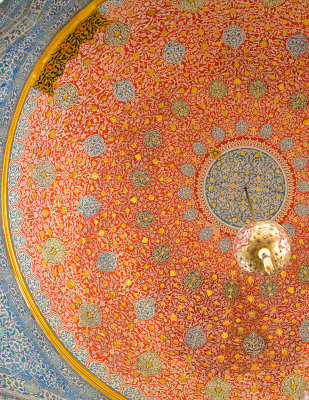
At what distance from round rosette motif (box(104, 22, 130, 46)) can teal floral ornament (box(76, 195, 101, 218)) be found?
251cm

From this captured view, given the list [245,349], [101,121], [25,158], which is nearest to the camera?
[25,158]

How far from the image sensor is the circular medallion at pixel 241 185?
870 cm

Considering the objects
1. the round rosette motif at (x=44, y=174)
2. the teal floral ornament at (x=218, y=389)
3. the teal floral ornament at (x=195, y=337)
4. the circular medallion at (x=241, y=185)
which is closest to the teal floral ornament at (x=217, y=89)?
the circular medallion at (x=241, y=185)

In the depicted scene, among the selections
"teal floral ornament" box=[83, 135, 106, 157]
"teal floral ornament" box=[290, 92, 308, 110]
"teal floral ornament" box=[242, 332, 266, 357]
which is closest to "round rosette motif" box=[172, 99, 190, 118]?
"teal floral ornament" box=[83, 135, 106, 157]

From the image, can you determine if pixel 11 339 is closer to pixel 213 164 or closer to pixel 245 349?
pixel 245 349

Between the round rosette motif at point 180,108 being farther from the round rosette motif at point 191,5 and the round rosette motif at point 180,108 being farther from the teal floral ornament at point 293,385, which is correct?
the teal floral ornament at point 293,385

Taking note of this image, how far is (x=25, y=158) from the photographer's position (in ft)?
22.6

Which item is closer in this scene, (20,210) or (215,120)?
(20,210)

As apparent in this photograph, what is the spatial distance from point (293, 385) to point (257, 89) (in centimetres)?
506

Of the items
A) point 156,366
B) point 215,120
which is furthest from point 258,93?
point 156,366

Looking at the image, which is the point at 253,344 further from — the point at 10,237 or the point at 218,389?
the point at 10,237

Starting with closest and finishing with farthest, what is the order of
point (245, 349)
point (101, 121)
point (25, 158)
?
point (25, 158), point (101, 121), point (245, 349)

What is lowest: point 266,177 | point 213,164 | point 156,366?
point 156,366

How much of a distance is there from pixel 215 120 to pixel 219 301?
3.26 metres
